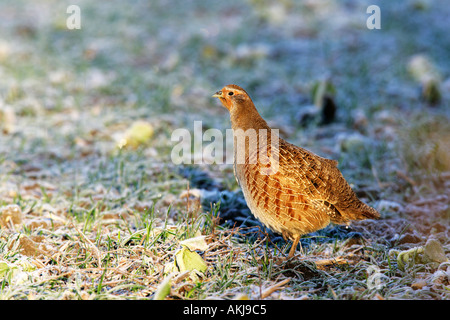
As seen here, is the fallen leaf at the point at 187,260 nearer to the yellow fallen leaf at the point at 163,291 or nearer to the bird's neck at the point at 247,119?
the yellow fallen leaf at the point at 163,291

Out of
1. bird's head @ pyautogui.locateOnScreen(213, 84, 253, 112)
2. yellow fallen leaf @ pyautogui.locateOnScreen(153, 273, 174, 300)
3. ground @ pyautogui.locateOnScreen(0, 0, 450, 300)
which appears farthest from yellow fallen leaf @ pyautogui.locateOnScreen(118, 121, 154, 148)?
yellow fallen leaf @ pyautogui.locateOnScreen(153, 273, 174, 300)

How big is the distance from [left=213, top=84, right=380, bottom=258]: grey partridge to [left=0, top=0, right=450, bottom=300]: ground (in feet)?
0.72

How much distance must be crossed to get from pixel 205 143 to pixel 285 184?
2.30 metres

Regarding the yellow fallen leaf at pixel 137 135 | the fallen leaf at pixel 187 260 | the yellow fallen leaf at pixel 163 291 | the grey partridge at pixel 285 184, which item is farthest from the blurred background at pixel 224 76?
the yellow fallen leaf at pixel 163 291

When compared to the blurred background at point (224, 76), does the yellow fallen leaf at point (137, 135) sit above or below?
below

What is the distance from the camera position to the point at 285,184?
2.93 meters

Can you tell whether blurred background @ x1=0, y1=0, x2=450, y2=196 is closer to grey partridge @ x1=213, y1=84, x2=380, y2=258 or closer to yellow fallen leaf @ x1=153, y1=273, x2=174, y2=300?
grey partridge @ x1=213, y1=84, x2=380, y2=258

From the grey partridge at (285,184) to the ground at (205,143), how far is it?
22 cm

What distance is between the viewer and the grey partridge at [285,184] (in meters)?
2.92

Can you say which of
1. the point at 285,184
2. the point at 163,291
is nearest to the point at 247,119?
the point at 285,184

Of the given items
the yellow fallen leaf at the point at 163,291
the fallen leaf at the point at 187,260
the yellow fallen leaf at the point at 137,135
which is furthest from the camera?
the yellow fallen leaf at the point at 137,135

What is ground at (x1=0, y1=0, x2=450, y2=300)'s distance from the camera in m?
2.82

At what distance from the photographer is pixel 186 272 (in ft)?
8.70
